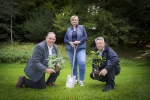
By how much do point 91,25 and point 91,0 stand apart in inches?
69.0

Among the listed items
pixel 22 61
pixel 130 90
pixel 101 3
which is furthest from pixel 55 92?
pixel 101 3

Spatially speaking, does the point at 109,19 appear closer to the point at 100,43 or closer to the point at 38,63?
the point at 100,43

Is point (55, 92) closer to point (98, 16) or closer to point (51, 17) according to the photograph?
point (98, 16)

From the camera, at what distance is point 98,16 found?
13234 millimetres

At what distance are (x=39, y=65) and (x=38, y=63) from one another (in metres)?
0.06

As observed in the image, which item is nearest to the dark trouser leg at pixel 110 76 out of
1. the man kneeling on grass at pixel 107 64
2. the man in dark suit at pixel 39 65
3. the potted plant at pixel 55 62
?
the man kneeling on grass at pixel 107 64

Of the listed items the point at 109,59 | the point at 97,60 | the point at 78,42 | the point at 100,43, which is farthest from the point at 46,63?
the point at 109,59

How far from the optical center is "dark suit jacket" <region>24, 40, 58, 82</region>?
449 centimetres

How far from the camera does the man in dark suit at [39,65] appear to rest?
14.8 ft

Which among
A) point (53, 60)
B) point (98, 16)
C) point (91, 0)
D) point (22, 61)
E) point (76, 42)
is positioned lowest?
point (22, 61)

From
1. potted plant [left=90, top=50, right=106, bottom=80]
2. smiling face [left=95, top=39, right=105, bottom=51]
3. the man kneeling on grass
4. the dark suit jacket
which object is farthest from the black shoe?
the dark suit jacket

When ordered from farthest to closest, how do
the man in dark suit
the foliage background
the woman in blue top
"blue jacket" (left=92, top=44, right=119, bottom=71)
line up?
the foliage background < the woman in blue top < the man in dark suit < "blue jacket" (left=92, top=44, right=119, bottom=71)

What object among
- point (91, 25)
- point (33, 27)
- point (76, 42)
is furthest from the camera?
point (33, 27)

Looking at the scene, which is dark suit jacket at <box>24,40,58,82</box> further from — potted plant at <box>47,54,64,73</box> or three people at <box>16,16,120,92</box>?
potted plant at <box>47,54,64,73</box>
